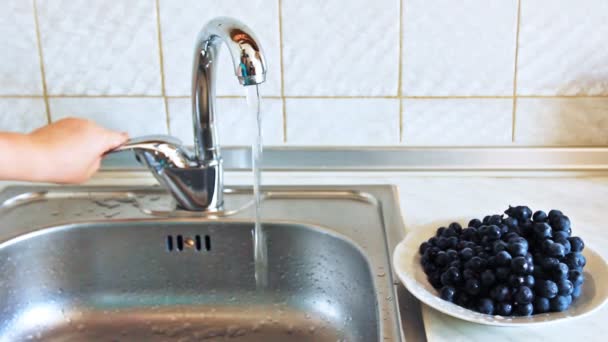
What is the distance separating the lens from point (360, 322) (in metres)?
0.87

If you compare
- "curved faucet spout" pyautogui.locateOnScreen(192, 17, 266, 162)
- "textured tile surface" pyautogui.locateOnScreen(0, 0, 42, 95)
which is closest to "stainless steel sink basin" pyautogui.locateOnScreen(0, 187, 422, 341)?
"curved faucet spout" pyautogui.locateOnScreen(192, 17, 266, 162)

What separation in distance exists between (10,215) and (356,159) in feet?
1.72

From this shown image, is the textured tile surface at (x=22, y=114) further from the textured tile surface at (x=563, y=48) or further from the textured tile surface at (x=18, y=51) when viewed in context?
the textured tile surface at (x=563, y=48)

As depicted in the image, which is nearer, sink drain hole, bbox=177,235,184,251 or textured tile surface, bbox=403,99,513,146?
sink drain hole, bbox=177,235,184,251

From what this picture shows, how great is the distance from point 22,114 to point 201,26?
1.08ft

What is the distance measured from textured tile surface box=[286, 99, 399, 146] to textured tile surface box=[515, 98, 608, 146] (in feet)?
0.65

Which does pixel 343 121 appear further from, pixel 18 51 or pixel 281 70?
pixel 18 51

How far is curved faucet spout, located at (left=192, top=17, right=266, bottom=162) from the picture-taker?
81 centimetres

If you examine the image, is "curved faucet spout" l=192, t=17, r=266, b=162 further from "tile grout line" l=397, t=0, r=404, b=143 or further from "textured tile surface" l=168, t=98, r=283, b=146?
"tile grout line" l=397, t=0, r=404, b=143

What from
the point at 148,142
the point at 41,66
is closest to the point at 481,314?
the point at 148,142

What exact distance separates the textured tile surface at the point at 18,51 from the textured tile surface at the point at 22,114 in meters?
0.01

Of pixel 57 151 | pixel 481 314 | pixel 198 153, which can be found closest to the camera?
pixel 481 314

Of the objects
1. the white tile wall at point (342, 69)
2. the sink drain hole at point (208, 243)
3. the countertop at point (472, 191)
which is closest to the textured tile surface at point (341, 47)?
the white tile wall at point (342, 69)

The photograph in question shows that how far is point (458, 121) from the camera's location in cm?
110
